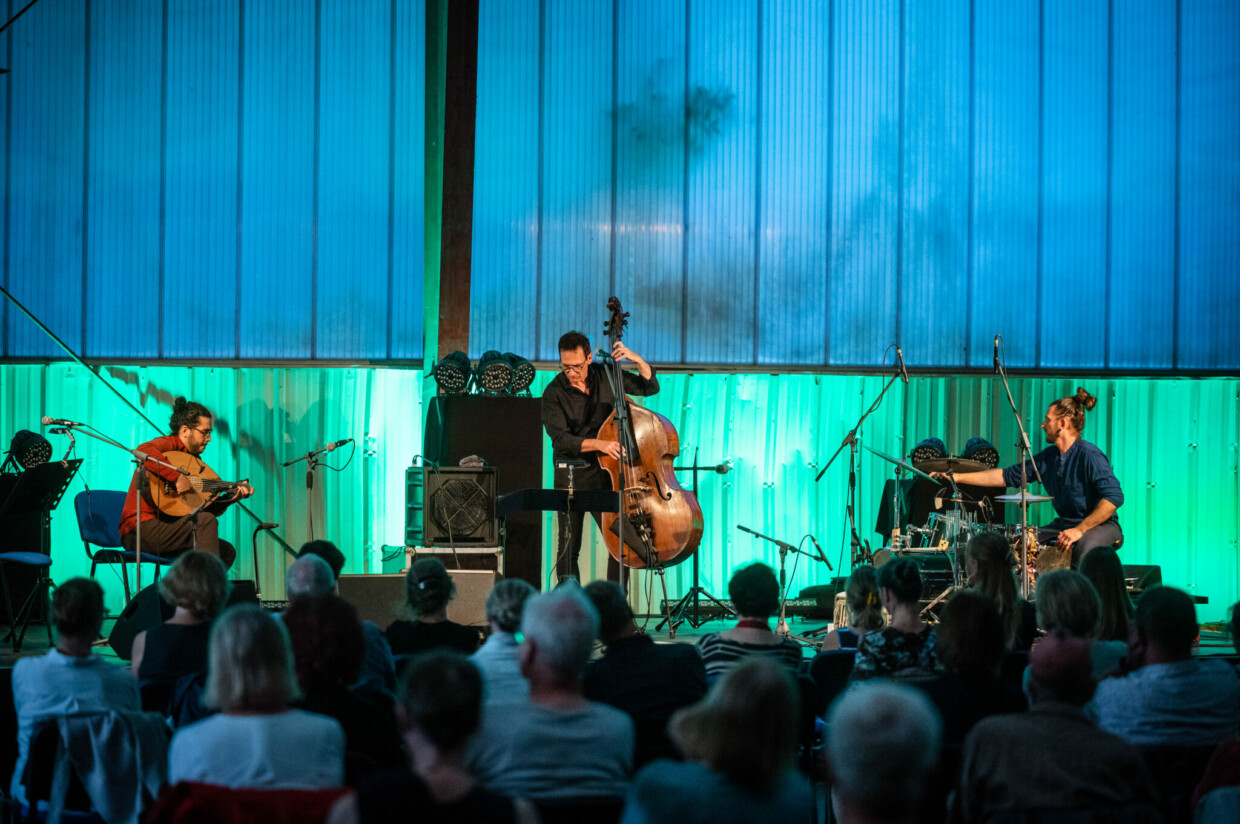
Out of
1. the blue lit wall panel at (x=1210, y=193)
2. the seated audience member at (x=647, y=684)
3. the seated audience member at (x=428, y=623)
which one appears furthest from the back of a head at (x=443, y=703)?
the blue lit wall panel at (x=1210, y=193)

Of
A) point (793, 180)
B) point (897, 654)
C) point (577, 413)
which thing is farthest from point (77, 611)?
point (793, 180)

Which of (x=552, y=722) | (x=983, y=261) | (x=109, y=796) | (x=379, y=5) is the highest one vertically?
(x=379, y=5)

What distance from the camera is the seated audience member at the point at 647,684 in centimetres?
309

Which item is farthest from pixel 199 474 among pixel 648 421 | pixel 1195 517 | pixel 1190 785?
pixel 1195 517

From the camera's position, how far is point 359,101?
29.6ft

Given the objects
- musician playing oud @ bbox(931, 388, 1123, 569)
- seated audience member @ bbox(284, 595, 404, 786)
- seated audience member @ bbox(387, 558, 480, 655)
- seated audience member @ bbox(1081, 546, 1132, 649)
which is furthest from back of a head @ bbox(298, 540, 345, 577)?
musician playing oud @ bbox(931, 388, 1123, 569)

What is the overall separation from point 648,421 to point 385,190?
3.80 meters

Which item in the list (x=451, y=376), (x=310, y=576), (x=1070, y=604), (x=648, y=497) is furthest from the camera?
(x=451, y=376)

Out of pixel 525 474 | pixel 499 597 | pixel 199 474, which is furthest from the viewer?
pixel 525 474

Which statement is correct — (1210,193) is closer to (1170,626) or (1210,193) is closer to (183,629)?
(1170,626)

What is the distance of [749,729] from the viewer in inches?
77.9

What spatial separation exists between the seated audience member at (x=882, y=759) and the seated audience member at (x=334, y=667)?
139 centimetres

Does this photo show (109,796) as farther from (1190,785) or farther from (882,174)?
(882,174)

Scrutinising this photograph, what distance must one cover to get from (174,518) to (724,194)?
490 cm
